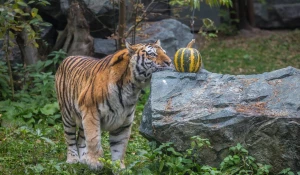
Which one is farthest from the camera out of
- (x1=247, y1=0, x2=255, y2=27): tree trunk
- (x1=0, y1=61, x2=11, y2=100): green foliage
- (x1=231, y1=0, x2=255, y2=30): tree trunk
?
(x1=247, y1=0, x2=255, y2=27): tree trunk

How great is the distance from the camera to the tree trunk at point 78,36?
10.2 m

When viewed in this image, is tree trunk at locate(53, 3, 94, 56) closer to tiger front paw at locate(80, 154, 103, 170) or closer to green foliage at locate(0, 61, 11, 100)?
green foliage at locate(0, 61, 11, 100)

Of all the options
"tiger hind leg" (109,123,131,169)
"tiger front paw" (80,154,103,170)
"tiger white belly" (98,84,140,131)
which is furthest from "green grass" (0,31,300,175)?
"tiger white belly" (98,84,140,131)

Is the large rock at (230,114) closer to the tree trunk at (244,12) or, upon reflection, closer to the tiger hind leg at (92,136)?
the tiger hind leg at (92,136)

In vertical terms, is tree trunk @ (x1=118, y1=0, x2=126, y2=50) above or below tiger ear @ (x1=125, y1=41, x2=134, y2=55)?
below

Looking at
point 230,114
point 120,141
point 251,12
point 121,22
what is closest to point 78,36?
point 121,22

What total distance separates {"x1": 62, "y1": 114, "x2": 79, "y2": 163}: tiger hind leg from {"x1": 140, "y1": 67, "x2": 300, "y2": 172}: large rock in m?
1.27

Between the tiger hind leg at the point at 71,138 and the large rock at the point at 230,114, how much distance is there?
1267 mm

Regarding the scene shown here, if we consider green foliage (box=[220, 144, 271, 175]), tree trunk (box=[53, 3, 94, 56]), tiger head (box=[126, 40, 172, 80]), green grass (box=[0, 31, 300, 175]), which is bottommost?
green grass (box=[0, 31, 300, 175])

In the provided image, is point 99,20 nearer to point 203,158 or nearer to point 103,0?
point 103,0

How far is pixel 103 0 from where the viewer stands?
1061 centimetres

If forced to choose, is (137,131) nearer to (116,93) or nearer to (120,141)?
(120,141)

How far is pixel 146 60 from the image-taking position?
5.73 metres

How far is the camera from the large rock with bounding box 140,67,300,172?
5281 mm
